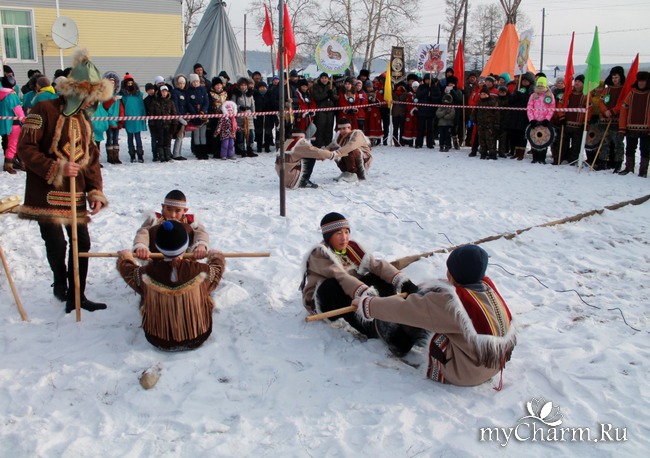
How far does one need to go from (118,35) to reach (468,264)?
21044 millimetres

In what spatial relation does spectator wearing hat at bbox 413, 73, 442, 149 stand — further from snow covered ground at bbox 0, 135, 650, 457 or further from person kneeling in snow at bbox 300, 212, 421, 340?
person kneeling in snow at bbox 300, 212, 421, 340

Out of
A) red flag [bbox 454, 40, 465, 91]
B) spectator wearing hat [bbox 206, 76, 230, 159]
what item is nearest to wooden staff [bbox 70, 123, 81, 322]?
spectator wearing hat [bbox 206, 76, 230, 159]

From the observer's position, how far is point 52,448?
2701mm

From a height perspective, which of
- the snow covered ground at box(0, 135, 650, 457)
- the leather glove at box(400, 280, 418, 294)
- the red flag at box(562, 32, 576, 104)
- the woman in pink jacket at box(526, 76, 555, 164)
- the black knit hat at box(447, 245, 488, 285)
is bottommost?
the snow covered ground at box(0, 135, 650, 457)

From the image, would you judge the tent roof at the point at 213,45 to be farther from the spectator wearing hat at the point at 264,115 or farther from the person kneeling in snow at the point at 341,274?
the person kneeling in snow at the point at 341,274

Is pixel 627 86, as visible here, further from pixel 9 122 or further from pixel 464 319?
pixel 9 122

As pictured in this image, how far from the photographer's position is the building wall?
19.2 m

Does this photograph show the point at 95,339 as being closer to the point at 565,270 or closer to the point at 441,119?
the point at 565,270

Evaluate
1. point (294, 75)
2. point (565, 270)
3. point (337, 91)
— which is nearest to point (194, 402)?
point (565, 270)

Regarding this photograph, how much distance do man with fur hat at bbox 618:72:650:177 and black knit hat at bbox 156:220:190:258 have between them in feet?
27.7

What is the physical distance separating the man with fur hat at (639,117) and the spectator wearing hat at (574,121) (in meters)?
0.99

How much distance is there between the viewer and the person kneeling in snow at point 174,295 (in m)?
3.49

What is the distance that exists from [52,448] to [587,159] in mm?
10379

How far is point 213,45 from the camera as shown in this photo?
50.5 feet
